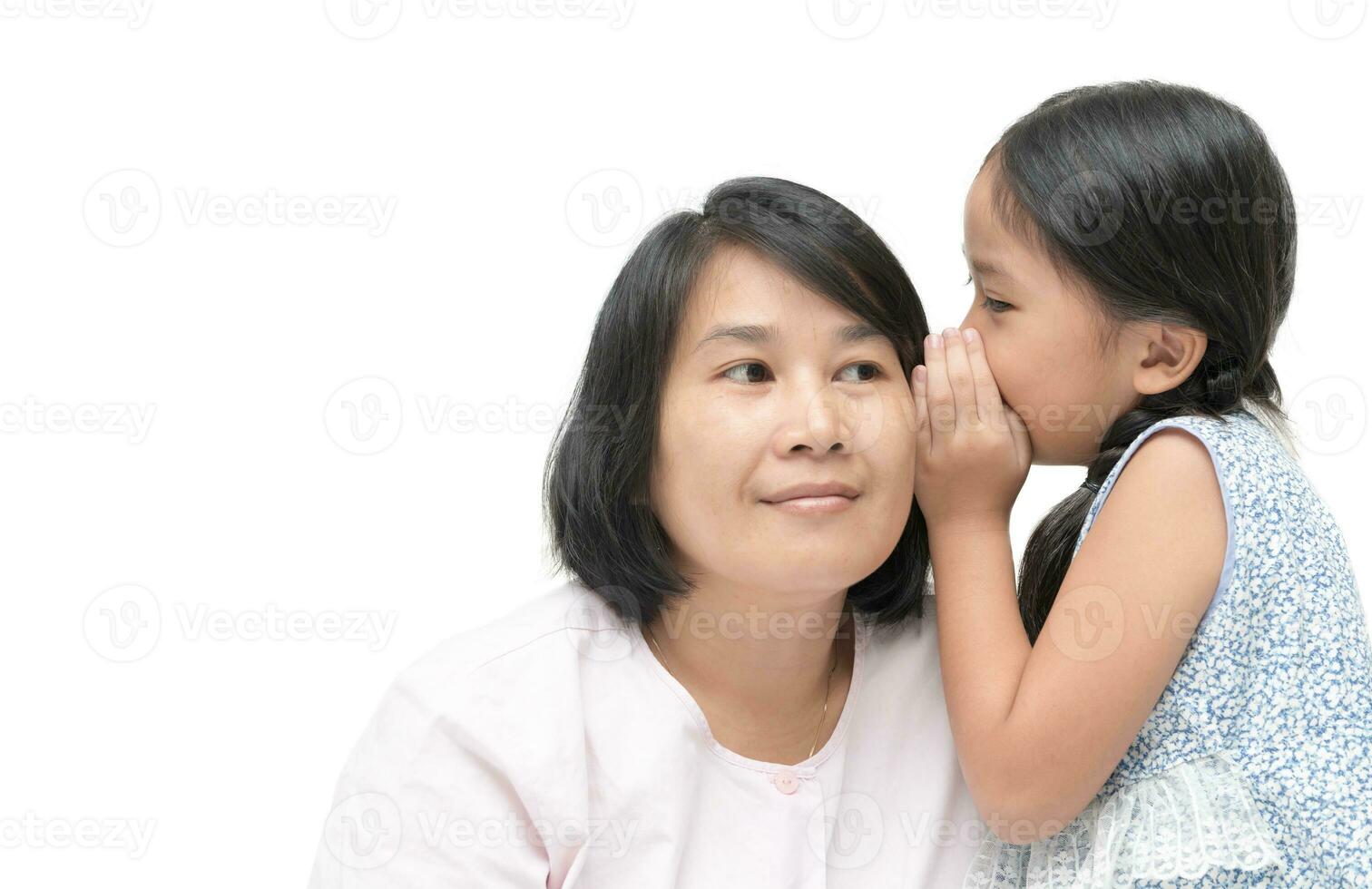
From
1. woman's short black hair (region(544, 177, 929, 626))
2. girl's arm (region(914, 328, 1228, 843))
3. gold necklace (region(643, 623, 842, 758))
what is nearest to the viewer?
girl's arm (region(914, 328, 1228, 843))

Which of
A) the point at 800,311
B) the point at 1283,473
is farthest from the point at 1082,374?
the point at 800,311

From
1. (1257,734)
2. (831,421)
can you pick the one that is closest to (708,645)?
(831,421)

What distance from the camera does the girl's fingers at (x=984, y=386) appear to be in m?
2.02

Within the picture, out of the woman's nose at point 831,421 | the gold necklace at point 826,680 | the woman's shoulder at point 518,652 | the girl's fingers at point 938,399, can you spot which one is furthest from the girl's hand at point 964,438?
the woman's shoulder at point 518,652

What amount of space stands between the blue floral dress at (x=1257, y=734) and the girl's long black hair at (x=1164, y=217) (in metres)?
0.16

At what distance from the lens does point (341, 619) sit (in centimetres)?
312

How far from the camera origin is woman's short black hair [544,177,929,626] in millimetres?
1996

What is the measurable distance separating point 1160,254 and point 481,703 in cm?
114

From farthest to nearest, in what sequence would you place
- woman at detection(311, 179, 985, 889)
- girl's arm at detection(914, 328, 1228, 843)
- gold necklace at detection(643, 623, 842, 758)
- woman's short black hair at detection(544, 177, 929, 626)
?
1. gold necklace at detection(643, 623, 842, 758)
2. woman's short black hair at detection(544, 177, 929, 626)
3. woman at detection(311, 179, 985, 889)
4. girl's arm at detection(914, 328, 1228, 843)

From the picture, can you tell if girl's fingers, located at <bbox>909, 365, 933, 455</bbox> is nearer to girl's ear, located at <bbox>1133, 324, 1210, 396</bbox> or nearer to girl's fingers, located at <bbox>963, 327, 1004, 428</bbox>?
girl's fingers, located at <bbox>963, 327, 1004, 428</bbox>

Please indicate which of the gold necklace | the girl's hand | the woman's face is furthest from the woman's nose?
the gold necklace

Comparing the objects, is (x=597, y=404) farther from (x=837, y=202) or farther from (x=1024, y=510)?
(x=1024, y=510)

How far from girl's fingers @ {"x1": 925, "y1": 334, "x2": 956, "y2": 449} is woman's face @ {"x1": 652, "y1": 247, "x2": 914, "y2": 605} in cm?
4

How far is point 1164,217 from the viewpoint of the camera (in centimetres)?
191
